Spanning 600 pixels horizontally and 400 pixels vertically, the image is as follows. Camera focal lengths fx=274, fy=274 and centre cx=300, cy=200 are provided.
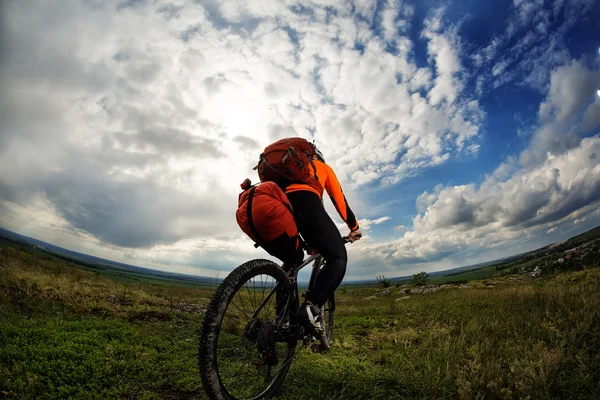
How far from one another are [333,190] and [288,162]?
0.97m

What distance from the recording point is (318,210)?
3.58 m

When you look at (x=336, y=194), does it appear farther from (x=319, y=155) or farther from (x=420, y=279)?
(x=420, y=279)

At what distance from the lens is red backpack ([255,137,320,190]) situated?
3.50 metres

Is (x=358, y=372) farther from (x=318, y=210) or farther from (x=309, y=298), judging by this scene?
(x=318, y=210)

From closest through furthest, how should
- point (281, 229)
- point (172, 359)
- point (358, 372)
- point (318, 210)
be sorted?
point (281, 229)
point (318, 210)
point (358, 372)
point (172, 359)

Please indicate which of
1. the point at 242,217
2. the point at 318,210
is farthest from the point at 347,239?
the point at 242,217

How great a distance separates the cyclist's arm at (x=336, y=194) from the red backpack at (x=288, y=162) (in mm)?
368

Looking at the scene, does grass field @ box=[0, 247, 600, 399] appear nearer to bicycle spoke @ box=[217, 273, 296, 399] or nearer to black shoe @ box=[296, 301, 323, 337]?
bicycle spoke @ box=[217, 273, 296, 399]

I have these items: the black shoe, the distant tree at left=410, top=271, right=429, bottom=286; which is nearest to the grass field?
the black shoe

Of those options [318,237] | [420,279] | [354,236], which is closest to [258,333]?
[318,237]

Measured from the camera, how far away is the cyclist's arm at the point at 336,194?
4.10 meters

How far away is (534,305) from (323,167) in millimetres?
6040

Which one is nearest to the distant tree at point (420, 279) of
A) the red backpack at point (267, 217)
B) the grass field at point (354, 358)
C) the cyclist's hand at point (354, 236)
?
the grass field at point (354, 358)

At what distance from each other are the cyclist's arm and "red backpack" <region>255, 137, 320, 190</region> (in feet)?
1.21
